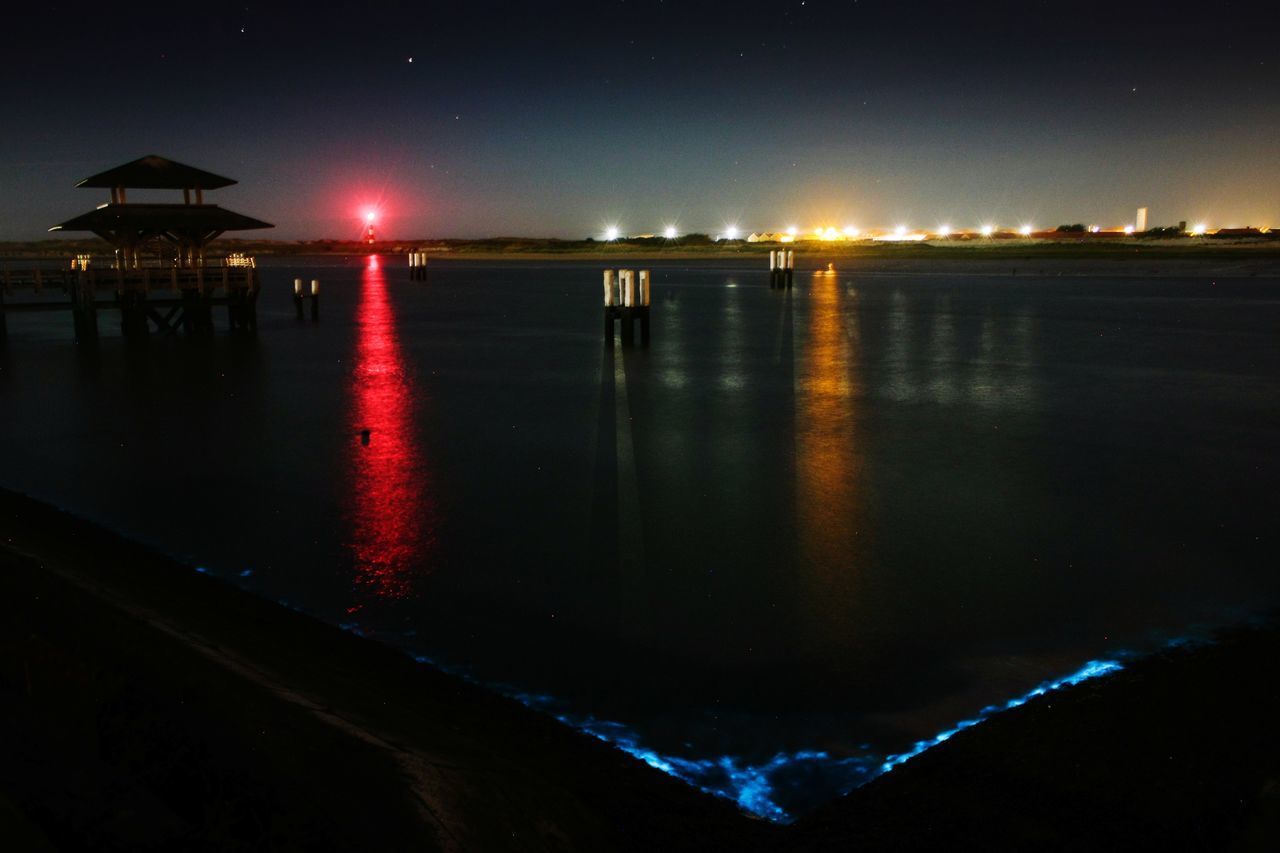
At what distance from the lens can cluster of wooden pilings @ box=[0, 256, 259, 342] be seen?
28.1 metres

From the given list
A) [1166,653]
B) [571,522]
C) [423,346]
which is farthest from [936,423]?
[423,346]

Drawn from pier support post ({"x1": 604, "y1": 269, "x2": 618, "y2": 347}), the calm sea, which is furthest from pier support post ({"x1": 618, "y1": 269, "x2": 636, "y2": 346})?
the calm sea

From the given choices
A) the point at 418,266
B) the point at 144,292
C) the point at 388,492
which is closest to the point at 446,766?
the point at 388,492

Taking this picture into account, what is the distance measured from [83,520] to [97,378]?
1221 cm

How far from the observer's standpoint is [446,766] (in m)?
3.96

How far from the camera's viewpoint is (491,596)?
703 cm

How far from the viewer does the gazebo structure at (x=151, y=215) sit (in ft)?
93.0

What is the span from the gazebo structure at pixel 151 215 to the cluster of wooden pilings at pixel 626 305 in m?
13.1

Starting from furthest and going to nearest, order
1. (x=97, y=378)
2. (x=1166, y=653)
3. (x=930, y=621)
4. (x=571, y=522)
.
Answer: (x=97, y=378)
(x=571, y=522)
(x=930, y=621)
(x=1166, y=653)

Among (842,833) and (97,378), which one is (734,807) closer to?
(842,833)

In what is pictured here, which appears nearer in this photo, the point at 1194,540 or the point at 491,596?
the point at 491,596

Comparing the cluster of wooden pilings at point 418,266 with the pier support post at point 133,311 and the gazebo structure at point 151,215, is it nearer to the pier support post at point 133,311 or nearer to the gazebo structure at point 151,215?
the gazebo structure at point 151,215

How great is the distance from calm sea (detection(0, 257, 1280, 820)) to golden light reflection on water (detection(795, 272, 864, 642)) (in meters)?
0.04

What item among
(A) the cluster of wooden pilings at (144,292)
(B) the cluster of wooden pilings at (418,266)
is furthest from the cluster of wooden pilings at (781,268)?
(B) the cluster of wooden pilings at (418,266)
